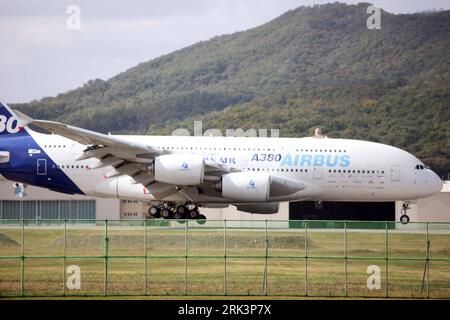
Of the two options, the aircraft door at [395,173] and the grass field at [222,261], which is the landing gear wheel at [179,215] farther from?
the grass field at [222,261]

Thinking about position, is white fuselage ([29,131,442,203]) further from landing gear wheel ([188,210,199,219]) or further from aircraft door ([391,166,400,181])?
landing gear wheel ([188,210,199,219])

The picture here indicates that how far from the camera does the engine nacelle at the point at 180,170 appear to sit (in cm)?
3778

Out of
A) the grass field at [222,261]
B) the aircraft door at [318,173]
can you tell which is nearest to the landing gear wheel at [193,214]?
the aircraft door at [318,173]

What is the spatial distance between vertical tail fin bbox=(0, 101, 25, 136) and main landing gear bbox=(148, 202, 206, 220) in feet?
20.6

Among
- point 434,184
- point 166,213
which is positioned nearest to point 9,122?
point 166,213

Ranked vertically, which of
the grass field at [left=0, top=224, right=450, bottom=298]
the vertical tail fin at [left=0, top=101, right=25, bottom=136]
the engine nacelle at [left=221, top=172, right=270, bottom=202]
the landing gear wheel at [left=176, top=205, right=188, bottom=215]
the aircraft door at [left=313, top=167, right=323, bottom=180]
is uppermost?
the vertical tail fin at [left=0, top=101, right=25, bottom=136]

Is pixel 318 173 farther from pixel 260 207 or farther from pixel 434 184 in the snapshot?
pixel 434 184

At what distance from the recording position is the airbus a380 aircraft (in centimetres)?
3912

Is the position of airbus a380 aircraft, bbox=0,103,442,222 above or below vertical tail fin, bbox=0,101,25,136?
below

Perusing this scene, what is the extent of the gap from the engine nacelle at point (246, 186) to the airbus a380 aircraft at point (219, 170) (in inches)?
1.5

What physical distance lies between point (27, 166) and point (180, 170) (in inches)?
249

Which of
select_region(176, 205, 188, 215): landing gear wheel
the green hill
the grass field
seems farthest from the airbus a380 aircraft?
the green hill
